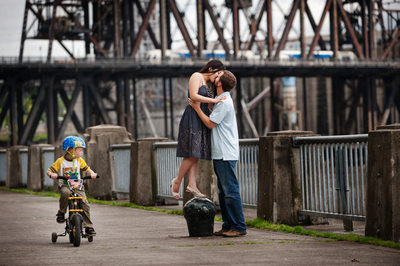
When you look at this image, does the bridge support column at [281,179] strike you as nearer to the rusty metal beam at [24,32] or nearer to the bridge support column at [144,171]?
the bridge support column at [144,171]

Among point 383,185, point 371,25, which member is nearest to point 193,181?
point 383,185

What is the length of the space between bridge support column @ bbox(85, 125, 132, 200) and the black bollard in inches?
338

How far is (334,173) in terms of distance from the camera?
10336mm

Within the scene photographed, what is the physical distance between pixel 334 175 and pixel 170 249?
2.75m

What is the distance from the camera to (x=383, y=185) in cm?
862

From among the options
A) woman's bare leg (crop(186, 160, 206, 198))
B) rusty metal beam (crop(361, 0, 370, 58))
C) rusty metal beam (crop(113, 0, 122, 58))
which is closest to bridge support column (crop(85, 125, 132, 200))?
woman's bare leg (crop(186, 160, 206, 198))

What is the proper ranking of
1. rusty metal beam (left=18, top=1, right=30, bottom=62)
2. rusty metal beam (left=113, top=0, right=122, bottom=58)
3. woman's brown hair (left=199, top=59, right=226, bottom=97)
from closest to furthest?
woman's brown hair (left=199, top=59, right=226, bottom=97), rusty metal beam (left=18, top=1, right=30, bottom=62), rusty metal beam (left=113, top=0, right=122, bottom=58)

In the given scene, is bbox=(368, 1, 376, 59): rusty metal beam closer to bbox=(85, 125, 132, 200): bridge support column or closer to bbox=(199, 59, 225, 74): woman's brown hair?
bbox=(85, 125, 132, 200): bridge support column

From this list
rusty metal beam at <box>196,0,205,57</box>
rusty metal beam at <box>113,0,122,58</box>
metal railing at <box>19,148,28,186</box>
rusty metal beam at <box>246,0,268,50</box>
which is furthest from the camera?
rusty metal beam at <box>246,0,268,50</box>

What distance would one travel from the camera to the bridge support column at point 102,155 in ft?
59.5

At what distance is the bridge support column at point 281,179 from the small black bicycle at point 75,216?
2622 mm

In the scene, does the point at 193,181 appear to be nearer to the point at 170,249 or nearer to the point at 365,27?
the point at 170,249

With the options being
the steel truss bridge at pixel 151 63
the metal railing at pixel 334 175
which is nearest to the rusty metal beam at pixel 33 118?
the steel truss bridge at pixel 151 63

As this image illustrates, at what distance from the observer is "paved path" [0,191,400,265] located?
760 cm
